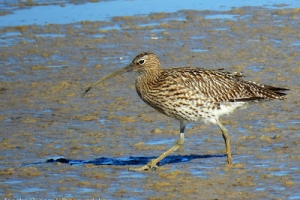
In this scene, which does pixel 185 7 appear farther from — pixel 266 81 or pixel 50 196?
pixel 50 196

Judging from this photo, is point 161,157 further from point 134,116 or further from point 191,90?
point 134,116

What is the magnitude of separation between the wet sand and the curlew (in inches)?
19.4

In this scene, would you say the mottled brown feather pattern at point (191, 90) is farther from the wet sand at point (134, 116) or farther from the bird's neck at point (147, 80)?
the wet sand at point (134, 116)

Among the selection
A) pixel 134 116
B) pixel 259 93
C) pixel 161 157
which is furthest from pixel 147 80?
pixel 134 116

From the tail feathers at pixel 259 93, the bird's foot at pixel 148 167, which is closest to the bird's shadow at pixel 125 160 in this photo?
the bird's foot at pixel 148 167

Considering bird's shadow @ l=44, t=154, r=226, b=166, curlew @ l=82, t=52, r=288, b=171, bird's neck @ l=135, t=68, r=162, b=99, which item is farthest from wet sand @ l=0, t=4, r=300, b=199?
bird's neck @ l=135, t=68, r=162, b=99

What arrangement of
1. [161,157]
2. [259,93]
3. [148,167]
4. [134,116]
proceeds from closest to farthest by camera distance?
[148,167] → [161,157] → [259,93] → [134,116]

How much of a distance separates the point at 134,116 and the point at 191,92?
7.28ft

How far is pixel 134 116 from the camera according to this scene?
458 inches

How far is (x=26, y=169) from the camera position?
30.7 feet

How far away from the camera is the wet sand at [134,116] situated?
28.8 feet

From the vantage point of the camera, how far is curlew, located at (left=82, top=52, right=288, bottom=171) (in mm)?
9469

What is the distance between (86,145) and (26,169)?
124cm

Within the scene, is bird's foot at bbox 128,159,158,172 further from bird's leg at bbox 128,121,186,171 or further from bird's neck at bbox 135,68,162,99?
bird's neck at bbox 135,68,162,99
